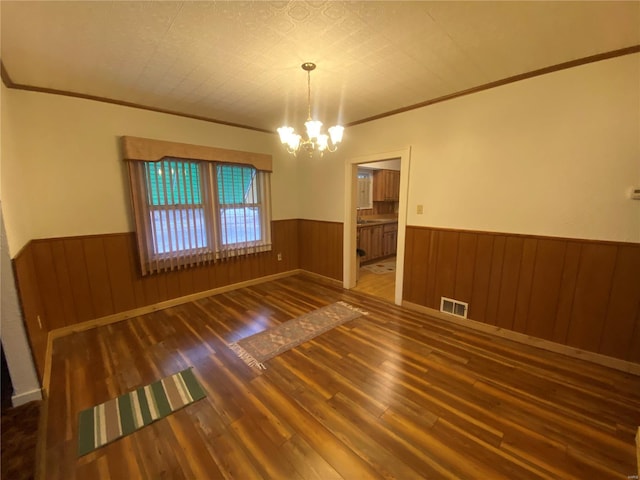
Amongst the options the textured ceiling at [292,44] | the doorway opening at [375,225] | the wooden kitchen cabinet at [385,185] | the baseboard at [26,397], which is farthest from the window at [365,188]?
the baseboard at [26,397]

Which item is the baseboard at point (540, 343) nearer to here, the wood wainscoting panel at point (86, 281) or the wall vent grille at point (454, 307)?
the wall vent grille at point (454, 307)

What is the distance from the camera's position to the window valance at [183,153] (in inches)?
115

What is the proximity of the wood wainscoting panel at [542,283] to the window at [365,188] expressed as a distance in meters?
3.30

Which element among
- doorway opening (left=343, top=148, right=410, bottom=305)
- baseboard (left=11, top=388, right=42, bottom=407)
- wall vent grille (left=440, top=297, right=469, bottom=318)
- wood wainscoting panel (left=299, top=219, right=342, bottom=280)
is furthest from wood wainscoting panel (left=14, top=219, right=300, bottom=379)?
wall vent grille (left=440, top=297, right=469, bottom=318)

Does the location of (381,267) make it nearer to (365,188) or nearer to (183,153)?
(365,188)

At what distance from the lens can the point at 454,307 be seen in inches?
119

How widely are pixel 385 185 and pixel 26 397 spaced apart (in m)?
6.47

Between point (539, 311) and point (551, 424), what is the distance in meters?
1.14

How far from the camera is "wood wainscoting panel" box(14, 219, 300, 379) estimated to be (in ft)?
7.43

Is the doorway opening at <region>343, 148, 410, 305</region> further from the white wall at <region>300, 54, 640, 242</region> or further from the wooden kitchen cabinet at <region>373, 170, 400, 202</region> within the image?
the white wall at <region>300, 54, 640, 242</region>

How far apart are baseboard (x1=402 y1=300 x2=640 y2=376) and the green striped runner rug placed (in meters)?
2.64

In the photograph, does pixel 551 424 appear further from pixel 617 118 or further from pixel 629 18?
pixel 629 18

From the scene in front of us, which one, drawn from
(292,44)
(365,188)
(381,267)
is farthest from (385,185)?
(292,44)

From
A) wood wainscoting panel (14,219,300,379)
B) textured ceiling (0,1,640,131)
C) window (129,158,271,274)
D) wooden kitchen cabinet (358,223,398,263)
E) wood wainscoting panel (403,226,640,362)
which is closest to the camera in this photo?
textured ceiling (0,1,640,131)
